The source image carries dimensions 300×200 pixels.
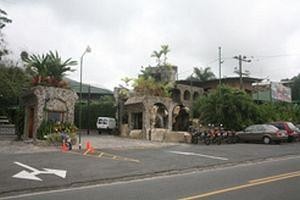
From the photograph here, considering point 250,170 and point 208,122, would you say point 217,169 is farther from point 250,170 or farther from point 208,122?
point 208,122

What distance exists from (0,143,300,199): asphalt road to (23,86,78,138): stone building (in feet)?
26.4

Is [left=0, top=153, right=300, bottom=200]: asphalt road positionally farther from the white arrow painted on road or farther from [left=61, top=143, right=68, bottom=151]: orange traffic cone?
[left=61, top=143, right=68, bottom=151]: orange traffic cone

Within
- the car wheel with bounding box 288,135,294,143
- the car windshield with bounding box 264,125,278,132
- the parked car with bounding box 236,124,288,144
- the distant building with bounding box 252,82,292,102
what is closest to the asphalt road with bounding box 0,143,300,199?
the parked car with bounding box 236,124,288,144

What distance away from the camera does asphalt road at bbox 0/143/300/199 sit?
13133 mm

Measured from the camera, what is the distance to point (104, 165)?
1720 cm

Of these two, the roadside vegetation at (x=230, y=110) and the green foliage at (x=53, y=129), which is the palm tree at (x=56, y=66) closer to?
the green foliage at (x=53, y=129)

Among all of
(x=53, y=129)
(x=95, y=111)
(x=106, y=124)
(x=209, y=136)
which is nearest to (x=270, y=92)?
(x=106, y=124)

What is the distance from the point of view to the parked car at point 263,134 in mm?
32625

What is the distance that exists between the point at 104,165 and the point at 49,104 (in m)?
12.7

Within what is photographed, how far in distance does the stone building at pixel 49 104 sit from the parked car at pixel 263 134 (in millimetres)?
13392

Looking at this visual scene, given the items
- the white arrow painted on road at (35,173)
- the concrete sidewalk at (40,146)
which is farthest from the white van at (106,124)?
the white arrow painted on road at (35,173)

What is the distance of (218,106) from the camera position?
37.4 metres

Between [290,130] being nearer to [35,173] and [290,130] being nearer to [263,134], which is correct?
[263,134]

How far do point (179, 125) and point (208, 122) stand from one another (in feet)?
22.3
